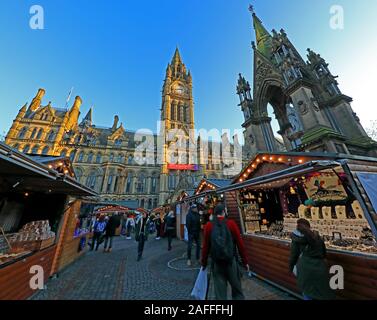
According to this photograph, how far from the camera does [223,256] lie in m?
2.79

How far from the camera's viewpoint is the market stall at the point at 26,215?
10.9 feet

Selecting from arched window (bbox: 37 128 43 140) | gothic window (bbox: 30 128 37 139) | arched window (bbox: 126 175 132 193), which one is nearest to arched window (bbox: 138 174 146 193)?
arched window (bbox: 126 175 132 193)

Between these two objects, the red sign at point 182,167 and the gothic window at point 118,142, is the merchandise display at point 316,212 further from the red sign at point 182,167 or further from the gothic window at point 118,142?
the gothic window at point 118,142

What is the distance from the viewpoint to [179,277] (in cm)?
573

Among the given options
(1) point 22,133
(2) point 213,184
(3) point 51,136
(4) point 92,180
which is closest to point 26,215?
(2) point 213,184

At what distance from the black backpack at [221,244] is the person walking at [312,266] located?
4.78 feet

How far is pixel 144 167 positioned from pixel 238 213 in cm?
3371

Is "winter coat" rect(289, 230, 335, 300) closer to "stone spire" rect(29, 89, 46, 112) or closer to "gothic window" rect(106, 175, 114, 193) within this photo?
"gothic window" rect(106, 175, 114, 193)

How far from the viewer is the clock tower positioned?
35681 millimetres

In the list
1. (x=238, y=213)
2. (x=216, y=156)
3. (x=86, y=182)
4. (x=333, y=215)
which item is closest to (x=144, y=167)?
(x=86, y=182)

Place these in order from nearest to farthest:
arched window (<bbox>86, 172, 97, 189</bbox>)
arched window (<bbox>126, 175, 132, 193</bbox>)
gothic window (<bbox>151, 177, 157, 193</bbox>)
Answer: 1. arched window (<bbox>86, 172, 97, 189</bbox>)
2. arched window (<bbox>126, 175, 132, 193</bbox>)
3. gothic window (<bbox>151, 177, 157, 193</bbox>)

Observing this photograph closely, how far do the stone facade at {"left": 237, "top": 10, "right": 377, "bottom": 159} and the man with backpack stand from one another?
8.10m
